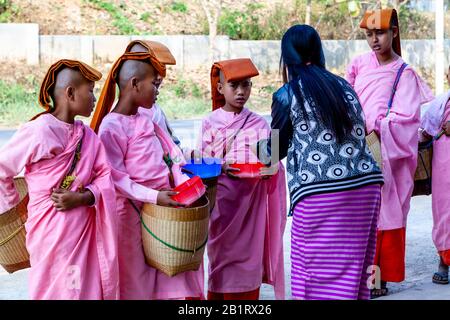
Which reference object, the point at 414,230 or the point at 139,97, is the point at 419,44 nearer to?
the point at 414,230

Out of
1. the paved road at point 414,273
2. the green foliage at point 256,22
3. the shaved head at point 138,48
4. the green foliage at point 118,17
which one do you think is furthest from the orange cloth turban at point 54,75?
the green foliage at point 256,22

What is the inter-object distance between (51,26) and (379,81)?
665 inches

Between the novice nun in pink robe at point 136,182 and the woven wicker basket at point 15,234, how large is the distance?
490 mm

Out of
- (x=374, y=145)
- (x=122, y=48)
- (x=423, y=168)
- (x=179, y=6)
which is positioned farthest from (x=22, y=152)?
(x=179, y=6)

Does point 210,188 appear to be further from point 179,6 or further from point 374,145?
point 179,6

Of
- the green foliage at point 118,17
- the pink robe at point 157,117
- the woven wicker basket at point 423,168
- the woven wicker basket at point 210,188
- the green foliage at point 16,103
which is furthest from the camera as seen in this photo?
the green foliage at point 118,17

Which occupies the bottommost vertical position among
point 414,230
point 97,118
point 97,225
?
point 414,230

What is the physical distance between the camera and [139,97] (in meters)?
5.11

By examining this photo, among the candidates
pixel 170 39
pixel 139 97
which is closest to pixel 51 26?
pixel 170 39

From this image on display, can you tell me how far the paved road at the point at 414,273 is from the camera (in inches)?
267

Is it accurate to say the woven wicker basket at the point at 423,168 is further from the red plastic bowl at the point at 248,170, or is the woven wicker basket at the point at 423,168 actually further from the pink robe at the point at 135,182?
the pink robe at the point at 135,182

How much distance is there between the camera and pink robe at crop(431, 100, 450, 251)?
284 inches

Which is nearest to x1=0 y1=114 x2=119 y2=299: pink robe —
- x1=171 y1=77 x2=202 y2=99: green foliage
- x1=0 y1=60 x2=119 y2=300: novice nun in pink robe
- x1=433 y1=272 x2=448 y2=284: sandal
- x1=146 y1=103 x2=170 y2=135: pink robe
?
x1=0 y1=60 x2=119 y2=300: novice nun in pink robe

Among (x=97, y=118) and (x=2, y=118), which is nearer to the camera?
(x=97, y=118)
